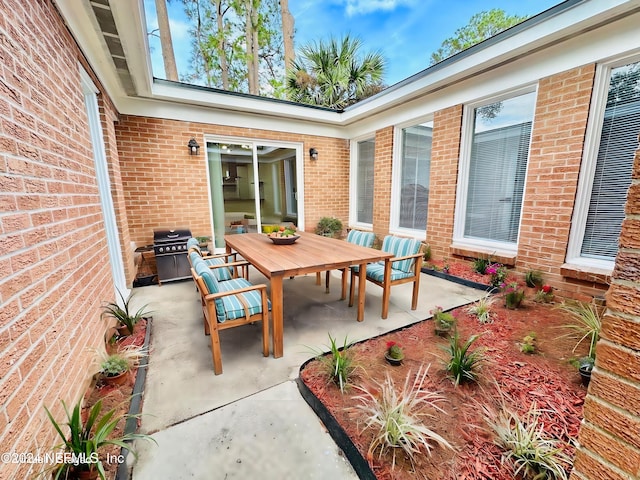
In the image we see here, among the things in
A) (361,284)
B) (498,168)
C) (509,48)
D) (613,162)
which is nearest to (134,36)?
(361,284)

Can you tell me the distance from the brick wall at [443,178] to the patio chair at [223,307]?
3.40m

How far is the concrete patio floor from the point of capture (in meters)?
1.27

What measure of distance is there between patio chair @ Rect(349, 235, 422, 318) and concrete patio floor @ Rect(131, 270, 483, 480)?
10.0 inches

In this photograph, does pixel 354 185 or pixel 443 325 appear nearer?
pixel 443 325

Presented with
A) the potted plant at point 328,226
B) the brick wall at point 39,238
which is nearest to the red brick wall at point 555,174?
the potted plant at point 328,226

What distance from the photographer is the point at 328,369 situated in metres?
1.82

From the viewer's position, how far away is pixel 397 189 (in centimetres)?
521

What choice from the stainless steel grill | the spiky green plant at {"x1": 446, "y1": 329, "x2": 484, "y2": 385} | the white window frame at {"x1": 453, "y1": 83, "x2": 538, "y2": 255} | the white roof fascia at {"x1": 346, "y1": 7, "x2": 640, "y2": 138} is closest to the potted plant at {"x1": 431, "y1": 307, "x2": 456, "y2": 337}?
the spiky green plant at {"x1": 446, "y1": 329, "x2": 484, "y2": 385}

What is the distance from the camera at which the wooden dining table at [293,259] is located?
2064 mm

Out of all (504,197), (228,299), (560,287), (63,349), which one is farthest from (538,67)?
(63,349)

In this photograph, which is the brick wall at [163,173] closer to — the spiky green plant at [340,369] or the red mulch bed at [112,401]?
the red mulch bed at [112,401]

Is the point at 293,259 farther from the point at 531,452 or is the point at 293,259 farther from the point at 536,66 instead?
the point at 536,66

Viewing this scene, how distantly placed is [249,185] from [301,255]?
3.14m

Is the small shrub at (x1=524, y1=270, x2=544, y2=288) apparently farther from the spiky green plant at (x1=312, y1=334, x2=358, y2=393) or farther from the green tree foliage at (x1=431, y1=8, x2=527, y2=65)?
the green tree foliage at (x1=431, y1=8, x2=527, y2=65)
